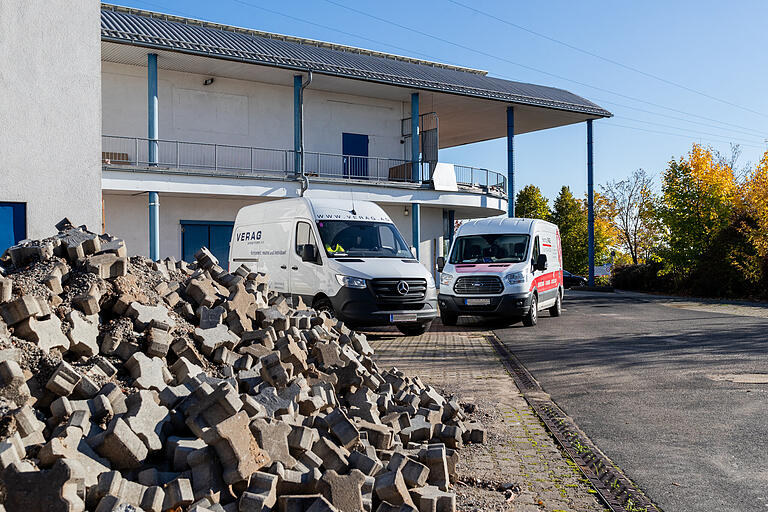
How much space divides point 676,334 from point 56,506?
1355 cm

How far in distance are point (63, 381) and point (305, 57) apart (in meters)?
22.0

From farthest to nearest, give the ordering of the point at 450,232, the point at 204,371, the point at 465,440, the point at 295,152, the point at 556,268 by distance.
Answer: the point at 450,232 → the point at 295,152 → the point at 556,268 → the point at 465,440 → the point at 204,371

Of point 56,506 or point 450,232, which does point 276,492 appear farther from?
point 450,232

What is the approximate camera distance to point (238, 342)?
5.73 m

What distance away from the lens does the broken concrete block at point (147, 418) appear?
3795mm

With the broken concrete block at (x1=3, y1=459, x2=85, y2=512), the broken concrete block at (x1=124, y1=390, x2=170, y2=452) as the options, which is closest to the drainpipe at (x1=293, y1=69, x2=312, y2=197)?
the broken concrete block at (x1=124, y1=390, x2=170, y2=452)

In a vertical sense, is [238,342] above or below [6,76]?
below

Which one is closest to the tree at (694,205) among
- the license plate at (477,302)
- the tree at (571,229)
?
the license plate at (477,302)

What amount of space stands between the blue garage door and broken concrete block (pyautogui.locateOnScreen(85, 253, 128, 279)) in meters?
18.6

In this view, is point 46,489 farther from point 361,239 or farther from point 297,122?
point 297,122

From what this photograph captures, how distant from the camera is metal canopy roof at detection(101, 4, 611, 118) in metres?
21.3

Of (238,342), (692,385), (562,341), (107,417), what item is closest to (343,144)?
(562,341)

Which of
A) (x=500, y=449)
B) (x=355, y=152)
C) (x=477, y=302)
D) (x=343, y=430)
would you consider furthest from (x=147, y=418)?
(x=355, y=152)

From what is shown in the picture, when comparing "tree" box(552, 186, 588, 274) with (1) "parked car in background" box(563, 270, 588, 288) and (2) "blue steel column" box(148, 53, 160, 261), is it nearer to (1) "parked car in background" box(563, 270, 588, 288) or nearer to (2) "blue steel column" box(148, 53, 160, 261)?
(1) "parked car in background" box(563, 270, 588, 288)
